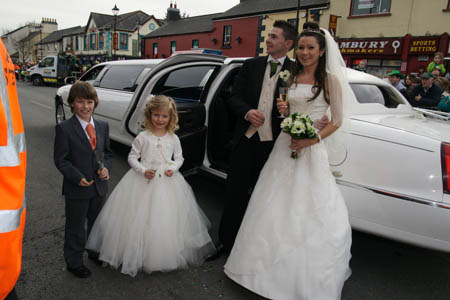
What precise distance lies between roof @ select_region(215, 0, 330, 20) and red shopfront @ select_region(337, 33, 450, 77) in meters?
2.90

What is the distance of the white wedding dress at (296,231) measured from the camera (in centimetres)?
233

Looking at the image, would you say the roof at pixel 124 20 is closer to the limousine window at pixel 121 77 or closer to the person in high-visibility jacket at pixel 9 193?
the limousine window at pixel 121 77

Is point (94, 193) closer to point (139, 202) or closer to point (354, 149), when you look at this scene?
point (139, 202)

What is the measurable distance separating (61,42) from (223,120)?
200ft

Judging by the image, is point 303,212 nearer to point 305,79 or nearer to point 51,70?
point 305,79

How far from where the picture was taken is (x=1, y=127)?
1.24 metres

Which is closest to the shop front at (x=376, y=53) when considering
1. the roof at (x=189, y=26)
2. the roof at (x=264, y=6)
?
the roof at (x=264, y=6)

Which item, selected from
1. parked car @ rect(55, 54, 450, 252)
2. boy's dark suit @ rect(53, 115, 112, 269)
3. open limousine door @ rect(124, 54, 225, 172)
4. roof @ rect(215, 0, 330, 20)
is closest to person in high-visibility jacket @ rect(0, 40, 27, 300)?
boy's dark suit @ rect(53, 115, 112, 269)

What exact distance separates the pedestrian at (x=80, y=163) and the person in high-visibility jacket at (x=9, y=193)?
3.55ft

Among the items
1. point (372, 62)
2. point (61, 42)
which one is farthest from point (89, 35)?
point (372, 62)

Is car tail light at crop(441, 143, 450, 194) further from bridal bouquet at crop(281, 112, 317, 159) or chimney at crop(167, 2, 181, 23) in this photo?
chimney at crop(167, 2, 181, 23)

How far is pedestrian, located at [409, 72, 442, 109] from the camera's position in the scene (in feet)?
19.8

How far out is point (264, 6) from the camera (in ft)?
74.1

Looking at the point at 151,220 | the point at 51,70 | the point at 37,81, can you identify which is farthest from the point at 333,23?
the point at 37,81
